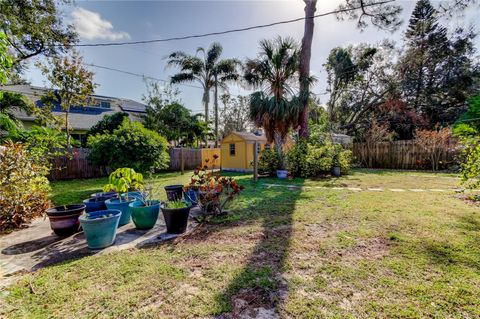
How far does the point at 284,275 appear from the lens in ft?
8.12

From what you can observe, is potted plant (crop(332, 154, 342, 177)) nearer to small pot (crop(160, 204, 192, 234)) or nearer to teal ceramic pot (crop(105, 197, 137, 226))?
Result: small pot (crop(160, 204, 192, 234))

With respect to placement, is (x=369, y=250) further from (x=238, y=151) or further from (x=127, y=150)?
(x=238, y=151)

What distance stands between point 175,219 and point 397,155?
44.0 feet

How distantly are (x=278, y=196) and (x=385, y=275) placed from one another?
4008mm

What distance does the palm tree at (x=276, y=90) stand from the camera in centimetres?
950

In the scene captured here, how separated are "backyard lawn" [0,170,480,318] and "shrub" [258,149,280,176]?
623 centimetres

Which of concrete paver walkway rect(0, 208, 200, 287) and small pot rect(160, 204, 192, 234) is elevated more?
small pot rect(160, 204, 192, 234)

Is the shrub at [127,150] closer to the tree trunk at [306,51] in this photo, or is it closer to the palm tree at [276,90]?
the palm tree at [276,90]

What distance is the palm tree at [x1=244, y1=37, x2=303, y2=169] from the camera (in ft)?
31.2

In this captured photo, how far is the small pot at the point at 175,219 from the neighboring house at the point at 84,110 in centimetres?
1039

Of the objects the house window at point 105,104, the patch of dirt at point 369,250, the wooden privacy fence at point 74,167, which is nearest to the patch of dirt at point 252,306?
the patch of dirt at point 369,250

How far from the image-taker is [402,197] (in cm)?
601

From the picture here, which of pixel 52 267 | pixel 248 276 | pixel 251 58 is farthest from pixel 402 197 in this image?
pixel 251 58

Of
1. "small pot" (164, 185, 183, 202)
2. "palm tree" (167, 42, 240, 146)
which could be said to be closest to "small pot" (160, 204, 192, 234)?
"small pot" (164, 185, 183, 202)
